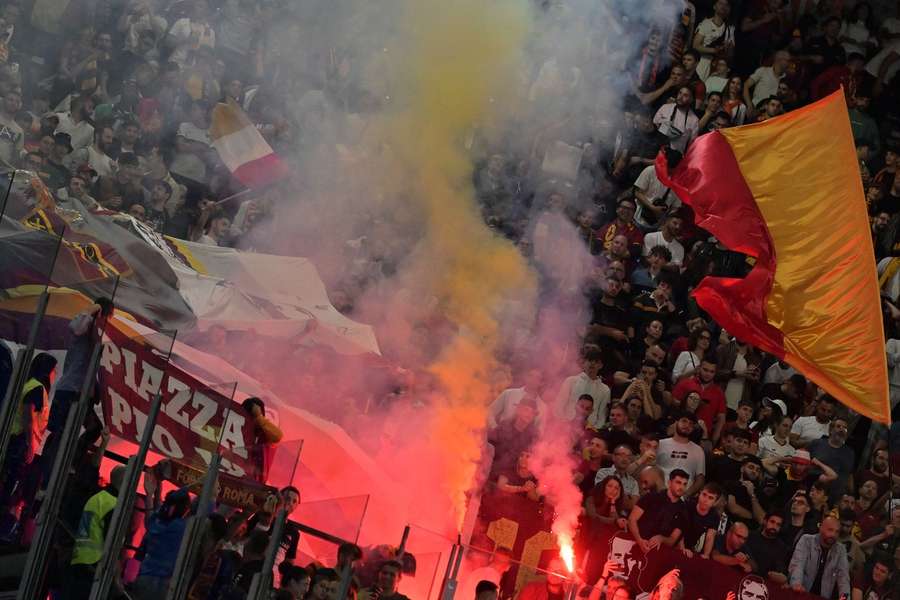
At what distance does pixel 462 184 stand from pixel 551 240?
3.21 feet

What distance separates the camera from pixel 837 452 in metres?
11.8

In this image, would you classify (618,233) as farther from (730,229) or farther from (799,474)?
(799,474)

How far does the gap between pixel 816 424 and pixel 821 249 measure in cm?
195

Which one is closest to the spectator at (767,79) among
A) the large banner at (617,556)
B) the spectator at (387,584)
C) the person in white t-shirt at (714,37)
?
the person in white t-shirt at (714,37)

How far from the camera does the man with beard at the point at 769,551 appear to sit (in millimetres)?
9727

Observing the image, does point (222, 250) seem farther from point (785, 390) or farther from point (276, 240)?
point (785, 390)

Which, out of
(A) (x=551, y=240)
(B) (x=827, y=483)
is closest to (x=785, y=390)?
(B) (x=827, y=483)

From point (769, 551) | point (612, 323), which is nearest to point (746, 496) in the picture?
point (769, 551)

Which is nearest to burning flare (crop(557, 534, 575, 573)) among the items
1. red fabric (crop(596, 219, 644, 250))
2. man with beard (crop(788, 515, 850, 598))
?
man with beard (crop(788, 515, 850, 598))

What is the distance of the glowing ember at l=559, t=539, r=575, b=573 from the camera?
9.36 metres

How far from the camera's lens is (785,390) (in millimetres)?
12406

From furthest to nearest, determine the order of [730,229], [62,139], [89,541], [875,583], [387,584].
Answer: [62,139], [730,229], [875,583], [387,584], [89,541]

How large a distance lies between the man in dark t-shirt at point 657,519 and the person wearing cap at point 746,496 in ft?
3.19

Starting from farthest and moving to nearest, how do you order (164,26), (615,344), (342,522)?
(164,26), (615,344), (342,522)
